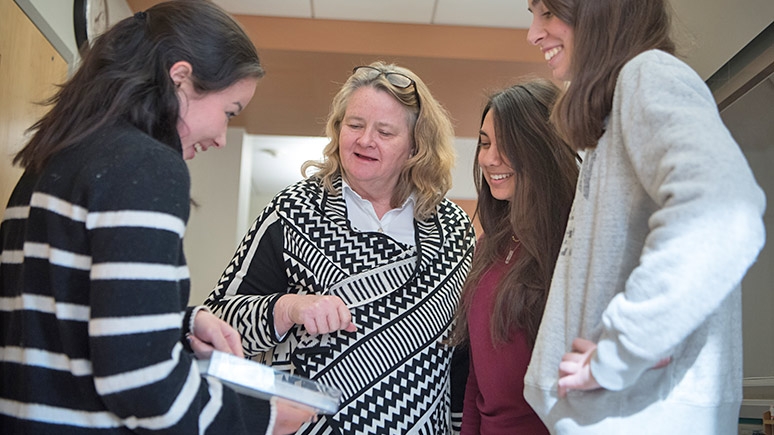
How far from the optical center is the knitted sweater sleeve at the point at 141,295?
84 centimetres

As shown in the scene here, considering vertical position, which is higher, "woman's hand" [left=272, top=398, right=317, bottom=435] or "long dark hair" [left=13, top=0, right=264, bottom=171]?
"long dark hair" [left=13, top=0, right=264, bottom=171]

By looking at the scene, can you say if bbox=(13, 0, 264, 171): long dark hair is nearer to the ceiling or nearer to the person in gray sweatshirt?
the person in gray sweatshirt

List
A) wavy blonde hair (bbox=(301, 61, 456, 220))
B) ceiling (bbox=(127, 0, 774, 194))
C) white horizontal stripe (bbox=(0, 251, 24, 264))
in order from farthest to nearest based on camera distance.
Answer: ceiling (bbox=(127, 0, 774, 194)) → wavy blonde hair (bbox=(301, 61, 456, 220)) → white horizontal stripe (bbox=(0, 251, 24, 264))

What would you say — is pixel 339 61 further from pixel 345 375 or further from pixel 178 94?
pixel 178 94

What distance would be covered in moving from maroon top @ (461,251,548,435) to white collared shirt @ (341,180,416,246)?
11.1 inches

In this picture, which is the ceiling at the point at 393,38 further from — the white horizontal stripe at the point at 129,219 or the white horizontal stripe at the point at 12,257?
the white horizontal stripe at the point at 129,219

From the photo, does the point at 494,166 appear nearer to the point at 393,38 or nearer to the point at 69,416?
the point at 69,416

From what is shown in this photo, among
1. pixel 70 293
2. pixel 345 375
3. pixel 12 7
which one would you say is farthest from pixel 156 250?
pixel 12 7

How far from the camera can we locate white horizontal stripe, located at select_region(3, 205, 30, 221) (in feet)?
3.18

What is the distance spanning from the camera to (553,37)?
3.88 ft

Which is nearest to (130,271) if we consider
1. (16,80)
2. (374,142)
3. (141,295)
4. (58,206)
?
(141,295)

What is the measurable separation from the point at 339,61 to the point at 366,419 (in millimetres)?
2940

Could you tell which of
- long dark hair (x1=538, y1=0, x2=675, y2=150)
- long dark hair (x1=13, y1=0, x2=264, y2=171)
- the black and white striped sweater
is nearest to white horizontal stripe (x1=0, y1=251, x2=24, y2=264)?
the black and white striped sweater

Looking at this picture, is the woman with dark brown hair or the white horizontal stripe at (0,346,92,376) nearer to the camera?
the white horizontal stripe at (0,346,92,376)
